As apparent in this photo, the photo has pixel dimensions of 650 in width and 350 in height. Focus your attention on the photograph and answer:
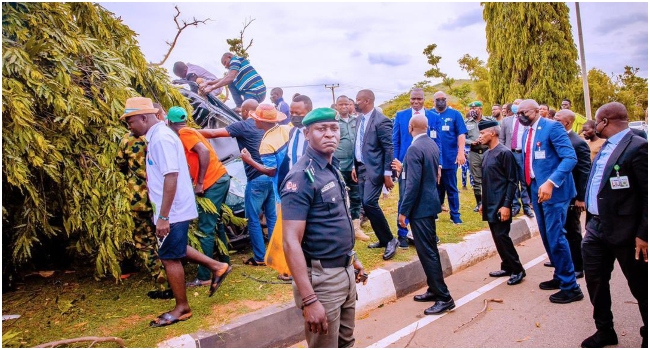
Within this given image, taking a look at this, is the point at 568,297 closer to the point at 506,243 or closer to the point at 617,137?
the point at 506,243

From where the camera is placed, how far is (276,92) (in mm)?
9164

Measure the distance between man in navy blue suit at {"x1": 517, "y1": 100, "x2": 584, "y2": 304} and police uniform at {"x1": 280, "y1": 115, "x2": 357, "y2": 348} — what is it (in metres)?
2.79

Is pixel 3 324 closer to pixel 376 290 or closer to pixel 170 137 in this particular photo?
pixel 170 137

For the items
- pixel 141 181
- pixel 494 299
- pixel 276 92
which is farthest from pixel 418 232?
pixel 276 92

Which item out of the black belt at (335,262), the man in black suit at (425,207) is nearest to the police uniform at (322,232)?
the black belt at (335,262)

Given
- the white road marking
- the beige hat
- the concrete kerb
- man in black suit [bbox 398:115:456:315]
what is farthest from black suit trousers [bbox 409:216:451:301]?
the beige hat

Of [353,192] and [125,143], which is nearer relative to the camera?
[125,143]

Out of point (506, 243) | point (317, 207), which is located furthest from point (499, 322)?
point (317, 207)

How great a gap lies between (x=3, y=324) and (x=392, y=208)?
6410mm

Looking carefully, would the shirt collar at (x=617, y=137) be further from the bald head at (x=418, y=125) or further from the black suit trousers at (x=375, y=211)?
the black suit trousers at (x=375, y=211)

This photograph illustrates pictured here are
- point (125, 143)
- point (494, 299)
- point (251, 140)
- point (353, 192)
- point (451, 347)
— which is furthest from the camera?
point (353, 192)

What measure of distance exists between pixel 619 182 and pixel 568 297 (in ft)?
5.43

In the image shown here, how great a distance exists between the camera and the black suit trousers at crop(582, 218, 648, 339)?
343cm

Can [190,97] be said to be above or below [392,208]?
above
